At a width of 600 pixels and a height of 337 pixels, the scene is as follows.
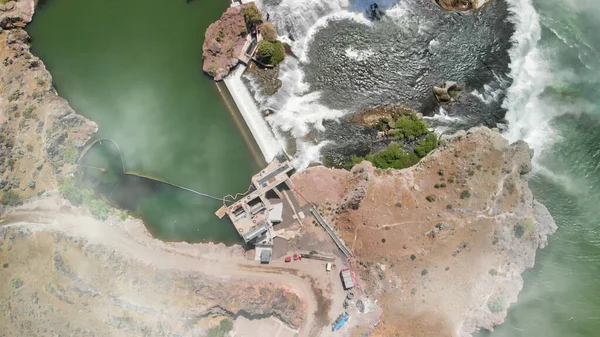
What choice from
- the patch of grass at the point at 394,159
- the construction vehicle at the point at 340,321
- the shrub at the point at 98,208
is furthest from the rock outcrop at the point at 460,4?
the shrub at the point at 98,208

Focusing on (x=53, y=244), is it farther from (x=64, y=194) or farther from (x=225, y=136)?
(x=225, y=136)

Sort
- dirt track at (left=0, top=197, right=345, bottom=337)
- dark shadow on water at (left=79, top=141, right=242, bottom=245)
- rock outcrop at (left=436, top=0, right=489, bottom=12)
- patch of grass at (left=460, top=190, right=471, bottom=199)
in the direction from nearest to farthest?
patch of grass at (left=460, top=190, right=471, bottom=199)
dirt track at (left=0, top=197, right=345, bottom=337)
dark shadow on water at (left=79, top=141, right=242, bottom=245)
rock outcrop at (left=436, top=0, right=489, bottom=12)

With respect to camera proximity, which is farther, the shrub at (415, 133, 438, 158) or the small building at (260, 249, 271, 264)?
the shrub at (415, 133, 438, 158)

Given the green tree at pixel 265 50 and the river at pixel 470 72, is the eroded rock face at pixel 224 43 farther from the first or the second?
the river at pixel 470 72

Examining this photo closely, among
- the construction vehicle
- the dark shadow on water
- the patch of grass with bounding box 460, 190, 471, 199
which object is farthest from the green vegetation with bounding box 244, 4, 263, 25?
the construction vehicle

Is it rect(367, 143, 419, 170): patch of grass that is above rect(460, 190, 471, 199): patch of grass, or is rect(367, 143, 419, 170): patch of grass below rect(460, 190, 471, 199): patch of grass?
below

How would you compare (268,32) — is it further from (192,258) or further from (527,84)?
(527,84)

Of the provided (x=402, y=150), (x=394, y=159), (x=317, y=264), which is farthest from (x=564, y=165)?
(x=317, y=264)

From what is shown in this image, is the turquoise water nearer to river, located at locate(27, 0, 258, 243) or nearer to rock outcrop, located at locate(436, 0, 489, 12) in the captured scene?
rock outcrop, located at locate(436, 0, 489, 12)
